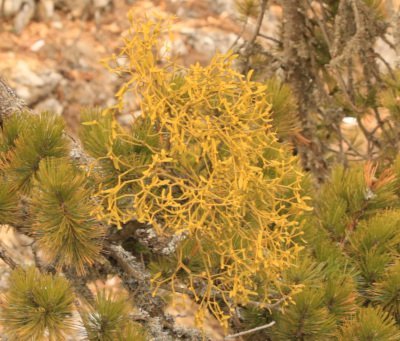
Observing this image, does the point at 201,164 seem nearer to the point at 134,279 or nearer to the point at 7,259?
the point at 134,279

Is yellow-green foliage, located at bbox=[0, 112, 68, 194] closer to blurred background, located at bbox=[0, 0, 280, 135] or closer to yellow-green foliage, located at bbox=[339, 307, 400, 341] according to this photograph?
yellow-green foliage, located at bbox=[339, 307, 400, 341]

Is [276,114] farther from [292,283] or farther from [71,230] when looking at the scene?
[71,230]

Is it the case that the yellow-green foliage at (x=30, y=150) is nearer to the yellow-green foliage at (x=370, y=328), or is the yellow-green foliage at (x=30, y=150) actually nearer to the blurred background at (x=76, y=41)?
the yellow-green foliage at (x=370, y=328)

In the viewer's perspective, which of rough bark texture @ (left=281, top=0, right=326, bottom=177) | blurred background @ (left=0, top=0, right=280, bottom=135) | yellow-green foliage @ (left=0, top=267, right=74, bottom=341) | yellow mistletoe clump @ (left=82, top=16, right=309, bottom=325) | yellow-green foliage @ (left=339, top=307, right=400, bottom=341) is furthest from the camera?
blurred background @ (left=0, top=0, right=280, bottom=135)

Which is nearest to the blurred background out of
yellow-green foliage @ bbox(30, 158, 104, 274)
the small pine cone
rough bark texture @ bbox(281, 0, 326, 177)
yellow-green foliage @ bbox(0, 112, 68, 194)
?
rough bark texture @ bbox(281, 0, 326, 177)

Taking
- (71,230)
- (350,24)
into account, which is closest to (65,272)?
(71,230)

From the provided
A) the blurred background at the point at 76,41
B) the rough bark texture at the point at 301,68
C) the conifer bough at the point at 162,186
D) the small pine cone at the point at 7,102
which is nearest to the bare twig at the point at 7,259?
the conifer bough at the point at 162,186
